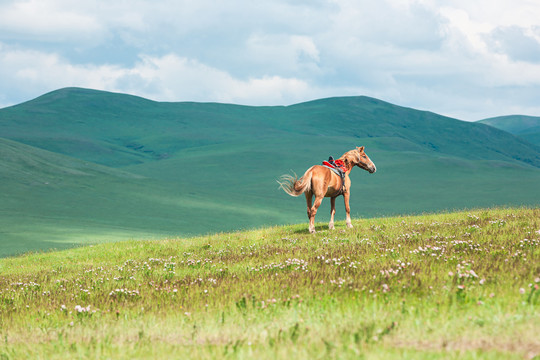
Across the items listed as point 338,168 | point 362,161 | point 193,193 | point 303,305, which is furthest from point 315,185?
point 193,193

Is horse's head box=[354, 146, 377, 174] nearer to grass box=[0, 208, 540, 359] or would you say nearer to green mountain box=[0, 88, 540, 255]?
grass box=[0, 208, 540, 359]

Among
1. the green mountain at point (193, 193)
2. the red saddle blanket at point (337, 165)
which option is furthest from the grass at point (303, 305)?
the green mountain at point (193, 193)

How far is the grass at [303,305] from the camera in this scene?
5789 millimetres

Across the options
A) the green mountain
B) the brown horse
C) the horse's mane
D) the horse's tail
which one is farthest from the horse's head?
the green mountain

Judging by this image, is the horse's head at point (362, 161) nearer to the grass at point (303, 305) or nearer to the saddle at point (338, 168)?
the saddle at point (338, 168)

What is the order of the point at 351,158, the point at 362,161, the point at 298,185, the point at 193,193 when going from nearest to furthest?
the point at 298,185 → the point at 351,158 → the point at 362,161 → the point at 193,193

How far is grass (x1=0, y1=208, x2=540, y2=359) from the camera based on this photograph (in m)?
5.79

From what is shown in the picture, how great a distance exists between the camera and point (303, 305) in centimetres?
742

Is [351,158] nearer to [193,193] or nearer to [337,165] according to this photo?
[337,165]

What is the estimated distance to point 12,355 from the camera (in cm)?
647

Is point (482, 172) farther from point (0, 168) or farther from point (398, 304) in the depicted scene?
point (398, 304)

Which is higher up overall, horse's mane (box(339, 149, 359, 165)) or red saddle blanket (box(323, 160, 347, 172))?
horse's mane (box(339, 149, 359, 165))

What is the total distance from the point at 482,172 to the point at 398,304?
4029 inches

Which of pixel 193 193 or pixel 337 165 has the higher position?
pixel 337 165
